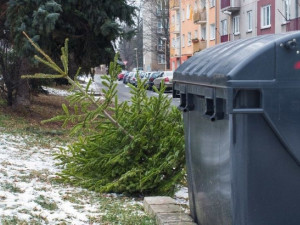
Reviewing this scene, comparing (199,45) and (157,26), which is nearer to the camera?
(199,45)

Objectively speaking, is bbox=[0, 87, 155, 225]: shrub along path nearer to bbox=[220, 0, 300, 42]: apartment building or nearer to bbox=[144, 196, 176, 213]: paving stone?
bbox=[144, 196, 176, 213]: paving stone

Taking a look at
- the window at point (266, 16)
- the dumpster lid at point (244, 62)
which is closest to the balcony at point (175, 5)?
the window at point (266, 16)

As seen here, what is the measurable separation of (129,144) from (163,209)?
1.89m

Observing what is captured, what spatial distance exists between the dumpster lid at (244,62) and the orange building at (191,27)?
42210 millimetres

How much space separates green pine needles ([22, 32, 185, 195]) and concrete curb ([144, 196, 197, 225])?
1.01m

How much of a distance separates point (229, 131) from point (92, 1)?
1214 centimetres

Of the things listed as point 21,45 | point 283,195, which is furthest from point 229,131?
point 21,45

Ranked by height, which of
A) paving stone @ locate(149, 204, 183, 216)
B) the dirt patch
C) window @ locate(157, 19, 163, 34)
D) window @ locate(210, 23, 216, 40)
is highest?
window @ locate(157, 19, 163, 34)

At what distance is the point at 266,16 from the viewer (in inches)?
1330

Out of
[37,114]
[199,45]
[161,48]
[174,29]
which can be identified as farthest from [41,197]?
[161,48]

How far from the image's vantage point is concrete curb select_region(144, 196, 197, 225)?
510 cm

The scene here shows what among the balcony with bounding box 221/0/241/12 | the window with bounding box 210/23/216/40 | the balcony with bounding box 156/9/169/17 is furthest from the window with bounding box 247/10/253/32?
the balcony with bounding box 156/9/169/17

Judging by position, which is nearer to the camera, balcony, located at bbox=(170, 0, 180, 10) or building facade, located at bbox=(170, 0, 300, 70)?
building facade, located at bbox=(170, 0, 300, 70)

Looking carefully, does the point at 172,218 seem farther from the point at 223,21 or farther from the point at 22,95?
the point at 223,21
